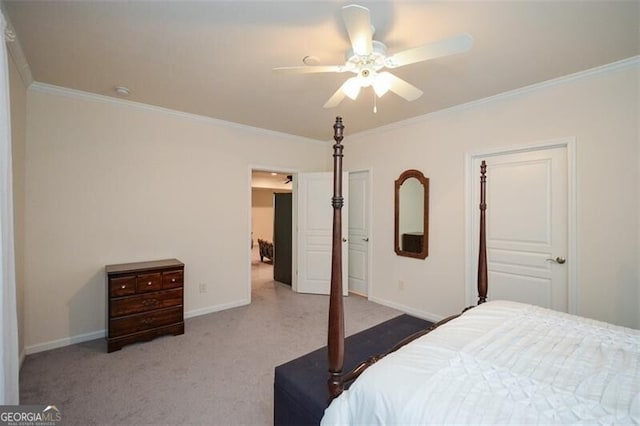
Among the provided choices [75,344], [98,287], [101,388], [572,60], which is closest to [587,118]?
[572,60]

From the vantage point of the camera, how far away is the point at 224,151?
3.92m

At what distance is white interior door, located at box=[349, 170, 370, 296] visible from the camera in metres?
4.55

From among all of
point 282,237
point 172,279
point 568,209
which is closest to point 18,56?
point 172,279

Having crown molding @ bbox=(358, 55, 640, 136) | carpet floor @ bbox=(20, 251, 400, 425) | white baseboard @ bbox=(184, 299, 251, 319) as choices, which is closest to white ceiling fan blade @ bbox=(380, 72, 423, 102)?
crown molding @ bbox=(358, 55, 640, 136)

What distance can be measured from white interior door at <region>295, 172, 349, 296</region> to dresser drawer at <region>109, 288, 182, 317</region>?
2022 millimetres

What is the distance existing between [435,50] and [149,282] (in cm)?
322

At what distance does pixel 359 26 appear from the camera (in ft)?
4.88

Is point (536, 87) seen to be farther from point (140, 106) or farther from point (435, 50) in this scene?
point (140, 106)

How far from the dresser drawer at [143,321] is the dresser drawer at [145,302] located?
0.16ft

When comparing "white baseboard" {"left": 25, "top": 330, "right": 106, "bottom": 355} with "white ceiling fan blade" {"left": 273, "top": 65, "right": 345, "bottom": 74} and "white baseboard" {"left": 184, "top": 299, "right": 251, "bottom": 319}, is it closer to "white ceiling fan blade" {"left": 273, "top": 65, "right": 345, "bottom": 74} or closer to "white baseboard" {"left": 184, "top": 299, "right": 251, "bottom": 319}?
"white baseboard" {"left": 184, "top": 299, "right": 251, "bottom": 319}

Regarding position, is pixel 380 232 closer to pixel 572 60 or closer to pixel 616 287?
pixel 616 287

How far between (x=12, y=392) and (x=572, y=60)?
4.27 meters

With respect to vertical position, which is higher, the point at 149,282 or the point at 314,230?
the point at 314,230

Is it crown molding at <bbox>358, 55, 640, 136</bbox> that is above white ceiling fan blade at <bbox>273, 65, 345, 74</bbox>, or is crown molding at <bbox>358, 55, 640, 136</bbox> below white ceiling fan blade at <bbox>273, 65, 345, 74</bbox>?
above
